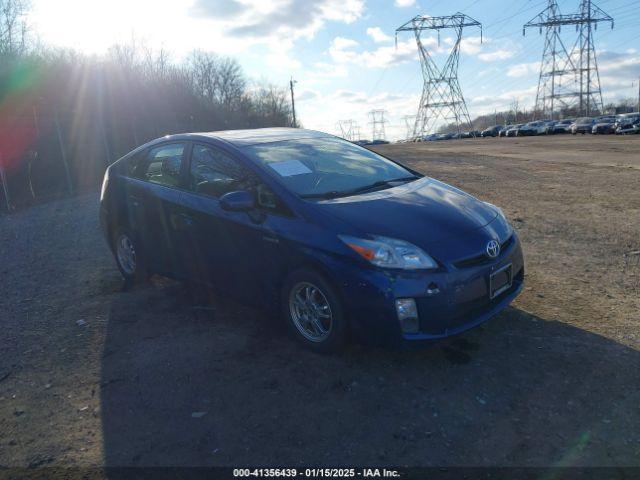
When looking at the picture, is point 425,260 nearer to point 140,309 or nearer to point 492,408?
point 492,408

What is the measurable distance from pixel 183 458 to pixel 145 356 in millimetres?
1382

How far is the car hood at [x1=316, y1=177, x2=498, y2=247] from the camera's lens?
134 inches

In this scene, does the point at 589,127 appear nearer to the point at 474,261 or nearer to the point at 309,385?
the point at 474,261

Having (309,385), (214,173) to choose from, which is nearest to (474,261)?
(309,385)

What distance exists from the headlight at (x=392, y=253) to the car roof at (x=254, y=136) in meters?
1.63

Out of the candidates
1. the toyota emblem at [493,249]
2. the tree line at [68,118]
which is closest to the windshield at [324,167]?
the toyota emblem at [493,249]

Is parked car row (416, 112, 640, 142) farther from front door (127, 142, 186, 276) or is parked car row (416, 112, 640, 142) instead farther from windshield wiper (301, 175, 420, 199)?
front door (127, 142, 186, 276)

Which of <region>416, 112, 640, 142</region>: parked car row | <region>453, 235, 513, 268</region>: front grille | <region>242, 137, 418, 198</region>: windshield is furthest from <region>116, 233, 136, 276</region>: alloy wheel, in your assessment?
<region>416, 112, 640, 142</region>: parked car row

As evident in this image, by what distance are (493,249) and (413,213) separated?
0.60 metres

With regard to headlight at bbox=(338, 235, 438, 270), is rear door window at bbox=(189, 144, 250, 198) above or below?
above

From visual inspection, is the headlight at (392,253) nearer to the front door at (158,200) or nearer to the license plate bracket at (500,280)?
the license plate bracket at (500,280)

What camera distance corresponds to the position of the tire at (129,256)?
5281mm

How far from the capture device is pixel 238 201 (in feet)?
12.3

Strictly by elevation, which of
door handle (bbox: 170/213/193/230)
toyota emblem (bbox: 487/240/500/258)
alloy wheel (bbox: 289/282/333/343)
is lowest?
alloy wheel (bbox: 289/282/333/343)
